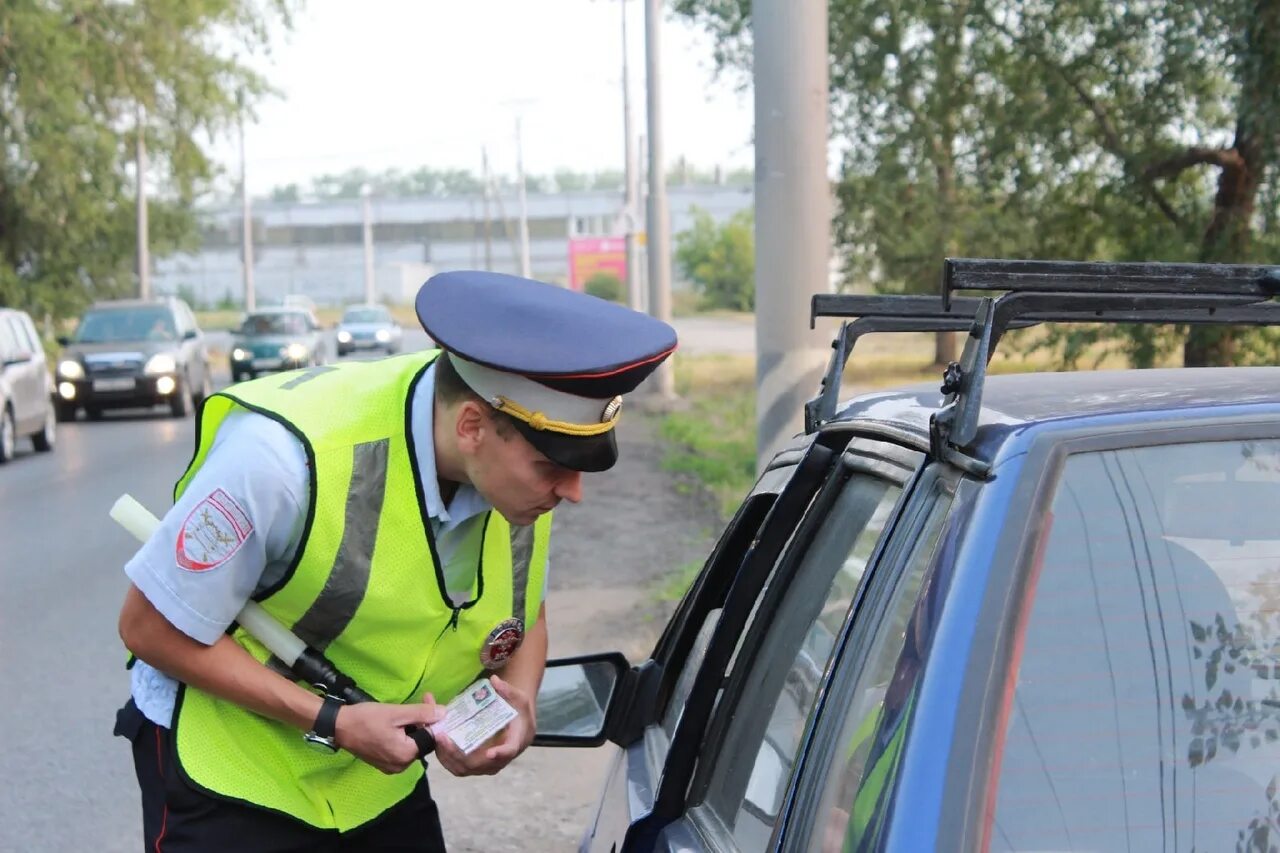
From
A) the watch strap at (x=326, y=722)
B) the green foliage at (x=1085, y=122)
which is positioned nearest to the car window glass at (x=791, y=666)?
the watch strap at (x=326, y=722)

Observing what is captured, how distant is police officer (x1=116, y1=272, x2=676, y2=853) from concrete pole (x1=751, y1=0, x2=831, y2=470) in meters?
3.56

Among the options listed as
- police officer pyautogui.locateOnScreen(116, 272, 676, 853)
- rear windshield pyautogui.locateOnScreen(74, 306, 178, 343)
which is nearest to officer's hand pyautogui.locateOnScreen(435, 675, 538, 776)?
police officer pyautogui.locateOnScreen(116, 272, 676, 853)

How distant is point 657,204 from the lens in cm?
2144

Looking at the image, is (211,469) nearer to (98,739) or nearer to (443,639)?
(443,639)

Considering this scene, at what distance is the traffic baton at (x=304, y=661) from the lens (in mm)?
2523

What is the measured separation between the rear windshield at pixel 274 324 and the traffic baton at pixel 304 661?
2912cm

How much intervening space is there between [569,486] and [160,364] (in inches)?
845

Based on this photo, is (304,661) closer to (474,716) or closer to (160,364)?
(474,716)

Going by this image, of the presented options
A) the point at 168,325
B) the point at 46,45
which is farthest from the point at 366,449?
the point at 46,45

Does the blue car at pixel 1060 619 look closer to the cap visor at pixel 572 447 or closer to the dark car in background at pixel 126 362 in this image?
the cap visor at pixel 572 447

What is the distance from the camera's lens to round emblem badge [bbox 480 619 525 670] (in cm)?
270

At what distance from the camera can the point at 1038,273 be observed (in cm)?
175

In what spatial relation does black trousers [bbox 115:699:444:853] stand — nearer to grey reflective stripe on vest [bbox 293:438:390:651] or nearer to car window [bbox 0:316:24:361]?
grey reflective stripe on vest [bbox 293:438:390:651]

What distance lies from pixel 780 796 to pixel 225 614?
0.98 meters
